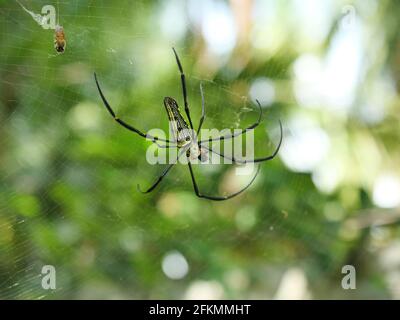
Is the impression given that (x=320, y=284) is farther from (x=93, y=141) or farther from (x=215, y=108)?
(x=93, y=141)

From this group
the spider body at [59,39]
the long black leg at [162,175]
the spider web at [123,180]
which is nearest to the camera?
the spider body at [59,39]

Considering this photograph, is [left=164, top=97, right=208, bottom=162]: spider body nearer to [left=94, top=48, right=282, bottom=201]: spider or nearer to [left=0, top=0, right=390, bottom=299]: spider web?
[left=94, top=48, right=282, bottom=201]: spider

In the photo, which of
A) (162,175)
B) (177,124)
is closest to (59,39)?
(177,124)

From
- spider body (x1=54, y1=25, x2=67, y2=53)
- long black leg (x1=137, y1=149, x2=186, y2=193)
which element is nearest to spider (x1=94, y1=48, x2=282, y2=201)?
long black leg (x1=137, y1=149, x2=186, y2=193)

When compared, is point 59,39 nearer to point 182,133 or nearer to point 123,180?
point 182,133

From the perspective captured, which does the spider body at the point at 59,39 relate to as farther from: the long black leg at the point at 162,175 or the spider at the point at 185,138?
the long black leg at the point at 162,175

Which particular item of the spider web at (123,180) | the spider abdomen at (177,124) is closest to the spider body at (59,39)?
the spider web at (123,180)

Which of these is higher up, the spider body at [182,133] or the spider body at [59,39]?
the spider body at [59,39]

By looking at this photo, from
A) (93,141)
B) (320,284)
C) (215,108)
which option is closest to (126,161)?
(93,141)
